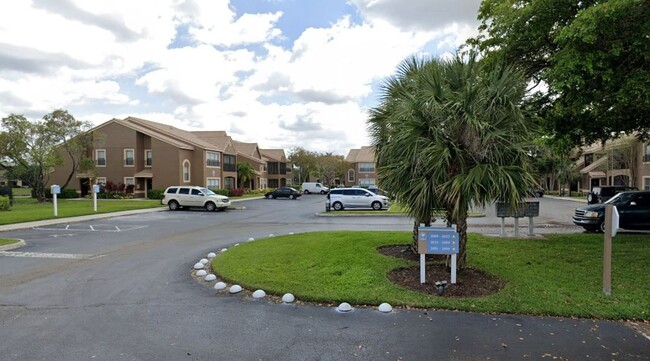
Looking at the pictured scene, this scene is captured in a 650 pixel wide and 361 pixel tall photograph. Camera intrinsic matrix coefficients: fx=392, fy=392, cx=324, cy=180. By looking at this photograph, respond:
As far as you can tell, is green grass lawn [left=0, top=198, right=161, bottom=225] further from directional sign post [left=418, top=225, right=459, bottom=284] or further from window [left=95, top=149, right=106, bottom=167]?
directional sign post [left=418, top=225, right=459, bottom=284]

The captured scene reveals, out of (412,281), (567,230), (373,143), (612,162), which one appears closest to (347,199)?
(567,230)

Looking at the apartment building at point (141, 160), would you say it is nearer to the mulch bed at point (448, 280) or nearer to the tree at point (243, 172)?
the tree at point (243, 172)

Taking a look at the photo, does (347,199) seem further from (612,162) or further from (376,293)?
(612,162)

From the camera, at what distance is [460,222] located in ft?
23.3

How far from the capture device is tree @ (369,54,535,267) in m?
6.56

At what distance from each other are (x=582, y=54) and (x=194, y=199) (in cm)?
2508

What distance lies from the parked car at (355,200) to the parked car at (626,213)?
13575 millimetres

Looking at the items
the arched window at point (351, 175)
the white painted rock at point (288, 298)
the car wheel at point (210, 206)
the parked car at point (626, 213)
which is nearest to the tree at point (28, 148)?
the car wheel at point (210, 206)

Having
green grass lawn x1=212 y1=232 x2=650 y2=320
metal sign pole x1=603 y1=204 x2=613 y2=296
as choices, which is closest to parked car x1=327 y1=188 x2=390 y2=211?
green grass lawn x1=212 y1=232 x2=650 y2=320

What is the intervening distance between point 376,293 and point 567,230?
12.9m

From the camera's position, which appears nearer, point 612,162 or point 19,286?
point 19,286

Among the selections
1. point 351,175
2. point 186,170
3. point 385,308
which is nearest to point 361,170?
point 351,175

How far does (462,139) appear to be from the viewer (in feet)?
22.8

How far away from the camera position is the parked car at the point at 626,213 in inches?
534
